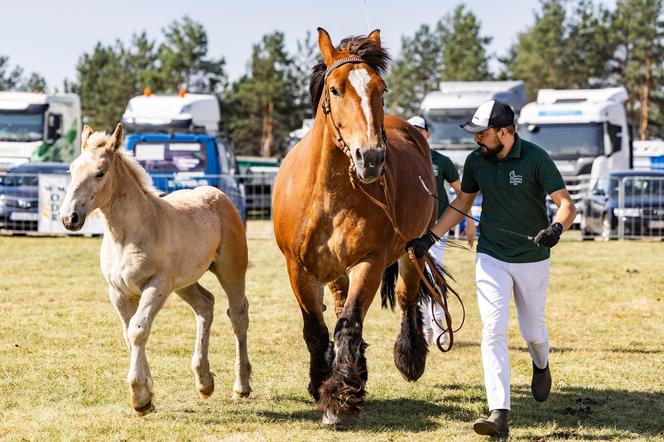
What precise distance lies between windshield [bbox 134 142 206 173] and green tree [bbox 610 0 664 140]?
135 feet

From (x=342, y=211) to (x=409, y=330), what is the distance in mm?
1939

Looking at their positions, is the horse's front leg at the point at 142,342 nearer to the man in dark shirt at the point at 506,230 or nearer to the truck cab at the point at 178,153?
the man in dark shirt at the point at 506,230

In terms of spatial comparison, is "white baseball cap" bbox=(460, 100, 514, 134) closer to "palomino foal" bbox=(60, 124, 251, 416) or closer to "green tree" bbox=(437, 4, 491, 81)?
"palomino foal" bbox=(60, 124, 251, 416)

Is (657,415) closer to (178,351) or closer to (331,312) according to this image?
(178,351)

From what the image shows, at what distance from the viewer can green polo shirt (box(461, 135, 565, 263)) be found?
6.34 m

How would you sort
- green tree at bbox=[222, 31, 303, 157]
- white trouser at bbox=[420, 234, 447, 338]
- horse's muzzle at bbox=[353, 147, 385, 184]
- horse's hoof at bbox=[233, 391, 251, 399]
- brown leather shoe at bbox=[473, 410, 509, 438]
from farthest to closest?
green tree at bbox=[222, 31, 303, 157] < white trouser at bbox=[420, 234, 447, 338] < horse's hoof at bbox=[233, 391, 251, 399] < brown leather shoe at bbox=[473, 410, 509, 438] < horse's muzzle at bbox=[353, 147, 385, 184]

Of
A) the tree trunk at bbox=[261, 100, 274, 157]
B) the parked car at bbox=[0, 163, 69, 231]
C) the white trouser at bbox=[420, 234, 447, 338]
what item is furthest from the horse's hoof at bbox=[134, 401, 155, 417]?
the tree trunk at bbox=[261, 100, 274, 157]

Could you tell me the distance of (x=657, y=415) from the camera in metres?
6.87

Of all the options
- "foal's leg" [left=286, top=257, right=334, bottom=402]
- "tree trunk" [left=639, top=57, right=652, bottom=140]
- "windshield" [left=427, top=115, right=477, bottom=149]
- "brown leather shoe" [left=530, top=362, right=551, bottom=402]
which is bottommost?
"brown leather shoe" [left=530, top=362, right=551, bottom=402]

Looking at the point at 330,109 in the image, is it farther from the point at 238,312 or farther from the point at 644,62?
the point at 644,62

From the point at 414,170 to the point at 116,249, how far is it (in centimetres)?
261

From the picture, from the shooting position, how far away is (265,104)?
210ft

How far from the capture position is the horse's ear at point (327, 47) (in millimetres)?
6516

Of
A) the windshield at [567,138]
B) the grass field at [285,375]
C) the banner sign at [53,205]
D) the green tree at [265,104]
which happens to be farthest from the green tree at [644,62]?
the grass field at [285,375]
